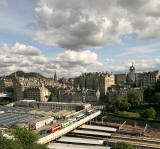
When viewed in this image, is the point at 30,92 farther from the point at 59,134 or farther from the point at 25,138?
the point at 25,138

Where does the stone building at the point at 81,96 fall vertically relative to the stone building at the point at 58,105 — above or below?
above

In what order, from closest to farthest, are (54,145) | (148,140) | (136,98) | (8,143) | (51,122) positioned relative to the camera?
(8,143), (54,145), (148,140), (51,122), (136,98)

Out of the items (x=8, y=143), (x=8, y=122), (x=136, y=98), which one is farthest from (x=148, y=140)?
(x=8, y=122)

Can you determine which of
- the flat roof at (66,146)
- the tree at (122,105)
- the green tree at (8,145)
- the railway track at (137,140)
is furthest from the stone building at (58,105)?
the green tree at (8,145)

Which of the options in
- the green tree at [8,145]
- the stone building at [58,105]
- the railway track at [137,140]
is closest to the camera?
the green tree at [8,145]

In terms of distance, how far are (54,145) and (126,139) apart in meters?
25.2

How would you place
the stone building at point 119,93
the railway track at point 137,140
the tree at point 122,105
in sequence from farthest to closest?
1. the stone building at point 119,93
2. the tree at point 122,105
3. the railway track at point 137,140

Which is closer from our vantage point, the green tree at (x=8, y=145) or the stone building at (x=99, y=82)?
the green tree at (x=8, y=145)

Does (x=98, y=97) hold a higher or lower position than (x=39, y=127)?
higher

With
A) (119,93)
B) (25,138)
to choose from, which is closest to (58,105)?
(119,93)

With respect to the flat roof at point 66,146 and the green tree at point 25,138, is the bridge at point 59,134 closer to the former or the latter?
the flat roof at point 66,146

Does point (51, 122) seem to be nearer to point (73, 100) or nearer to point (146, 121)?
point (146, 121)

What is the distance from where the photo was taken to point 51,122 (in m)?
72.6

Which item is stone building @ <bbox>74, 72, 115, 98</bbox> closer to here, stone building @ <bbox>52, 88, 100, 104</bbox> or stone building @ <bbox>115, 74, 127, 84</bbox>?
stone building @ <bbox>52, 88, 100, 104</bbox>
